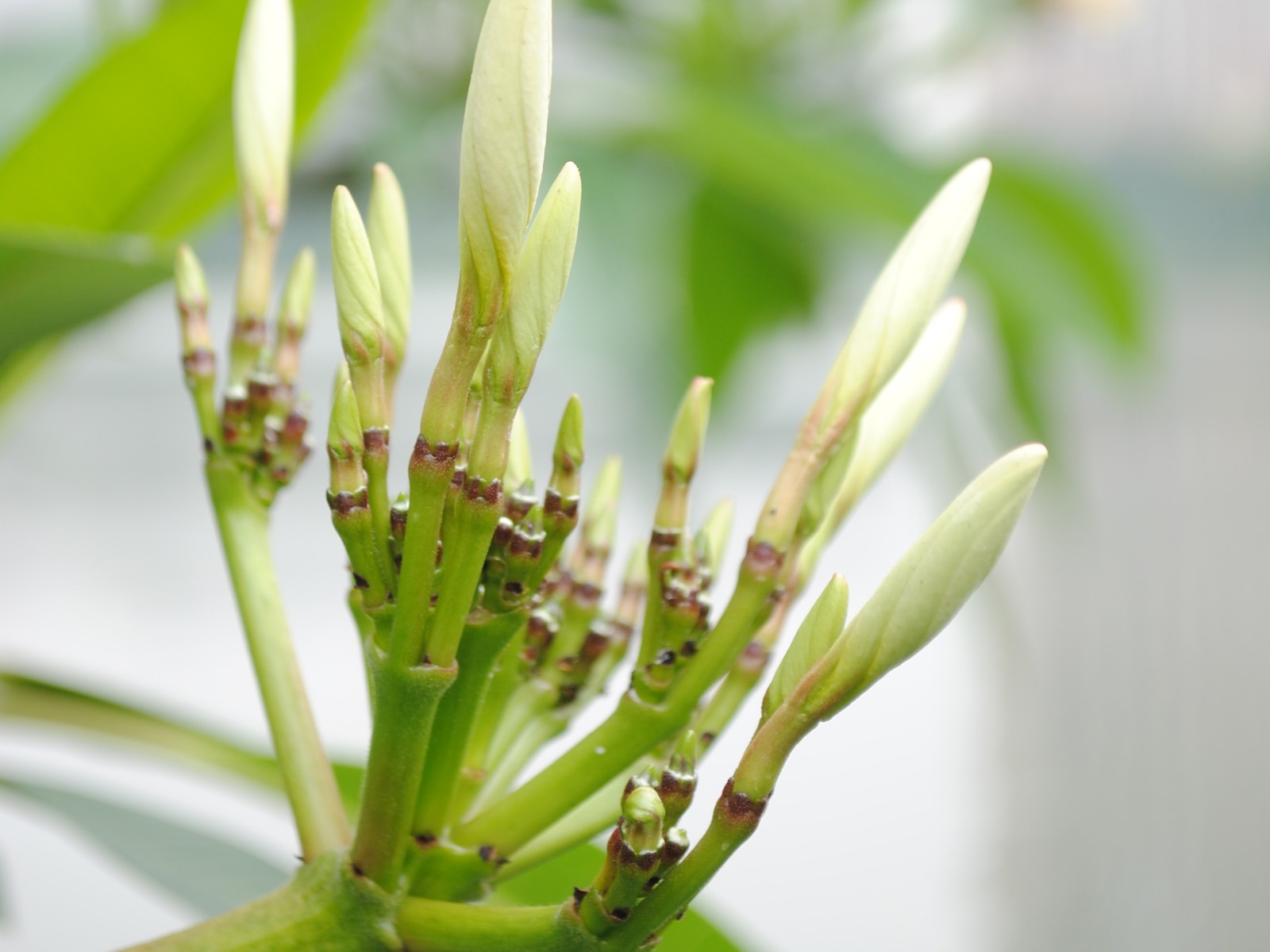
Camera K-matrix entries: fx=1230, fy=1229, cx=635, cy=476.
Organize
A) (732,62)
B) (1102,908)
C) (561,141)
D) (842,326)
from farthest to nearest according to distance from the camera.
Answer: (1102,908)
(842,326)
(732,62)
(561,141)

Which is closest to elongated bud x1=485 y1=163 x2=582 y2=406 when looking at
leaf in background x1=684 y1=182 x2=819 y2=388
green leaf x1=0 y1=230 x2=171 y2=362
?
green leaf x1=0 y1=230 x2=171 y2=362

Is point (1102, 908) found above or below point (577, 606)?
below

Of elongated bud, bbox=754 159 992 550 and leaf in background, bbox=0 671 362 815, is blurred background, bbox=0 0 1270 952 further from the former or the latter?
elongated bud, bbox=754 159 992 550

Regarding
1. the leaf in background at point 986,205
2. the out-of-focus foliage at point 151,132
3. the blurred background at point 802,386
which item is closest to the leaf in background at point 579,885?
the blurred background at point 802,386

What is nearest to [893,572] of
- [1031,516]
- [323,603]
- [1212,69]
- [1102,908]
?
[323,603]

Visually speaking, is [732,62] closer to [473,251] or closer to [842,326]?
[842,326]

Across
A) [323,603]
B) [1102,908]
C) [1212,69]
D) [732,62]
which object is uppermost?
[1212,69]
